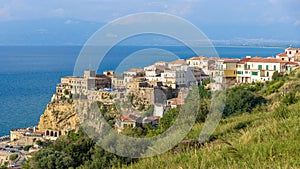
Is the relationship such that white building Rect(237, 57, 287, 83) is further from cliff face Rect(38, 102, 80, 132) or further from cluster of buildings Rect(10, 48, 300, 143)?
cliff face Rect(38, 102, 80, 132)

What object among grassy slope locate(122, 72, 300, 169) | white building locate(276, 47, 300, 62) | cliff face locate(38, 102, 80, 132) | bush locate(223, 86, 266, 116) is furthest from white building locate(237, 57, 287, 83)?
grassy slope locate(122, 72, 300, 169)

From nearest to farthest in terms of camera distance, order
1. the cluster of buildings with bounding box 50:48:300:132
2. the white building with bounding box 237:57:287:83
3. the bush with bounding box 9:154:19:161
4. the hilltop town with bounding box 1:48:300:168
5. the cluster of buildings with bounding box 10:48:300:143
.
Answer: the bush with bounding box 9:154:19:161 → the hilltop town with bounding box 1:48:300:168 → the cluster of buildings with bounding box 10:48:300:143 → the cluster of buildings with bounding box 50:48:300:132 → the white building with bounding box 237:57:287:83

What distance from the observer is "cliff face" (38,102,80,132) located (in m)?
18.5

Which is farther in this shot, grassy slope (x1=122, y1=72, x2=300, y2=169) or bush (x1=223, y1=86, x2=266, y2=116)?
bush (x1=223, y1=86, x2=266, y2=116)

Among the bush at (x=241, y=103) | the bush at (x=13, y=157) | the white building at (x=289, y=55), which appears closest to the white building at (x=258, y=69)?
the white building at (x=289, y=55)

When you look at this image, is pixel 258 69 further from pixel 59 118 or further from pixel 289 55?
pixel 59 118

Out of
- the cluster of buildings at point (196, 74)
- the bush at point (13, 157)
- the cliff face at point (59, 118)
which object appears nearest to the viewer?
the bush at point (13, 157)

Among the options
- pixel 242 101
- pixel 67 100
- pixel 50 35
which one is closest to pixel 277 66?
pixel 242 101

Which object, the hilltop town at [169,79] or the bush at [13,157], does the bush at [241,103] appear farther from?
the bush at [13,157]

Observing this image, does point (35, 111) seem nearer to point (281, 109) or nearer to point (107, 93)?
point (107, 93)

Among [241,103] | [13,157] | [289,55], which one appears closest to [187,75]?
[289,55]

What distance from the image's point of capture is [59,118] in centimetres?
1872

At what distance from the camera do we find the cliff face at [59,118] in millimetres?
18453

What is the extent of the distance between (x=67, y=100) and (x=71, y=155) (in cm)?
1445
